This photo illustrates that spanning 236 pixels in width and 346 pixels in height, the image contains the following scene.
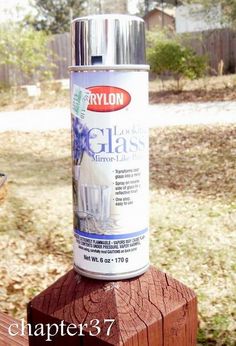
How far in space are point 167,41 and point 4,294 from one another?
1250 centimetres

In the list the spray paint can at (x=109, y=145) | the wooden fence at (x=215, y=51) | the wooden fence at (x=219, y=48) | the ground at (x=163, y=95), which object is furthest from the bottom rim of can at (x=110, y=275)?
the wooden fence at (x=219, y=48)

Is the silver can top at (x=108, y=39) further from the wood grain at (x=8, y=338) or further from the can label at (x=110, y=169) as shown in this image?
the wood grain at (x=8, y=338)

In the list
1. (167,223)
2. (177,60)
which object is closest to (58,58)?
(177,60)

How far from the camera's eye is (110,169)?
0.95m

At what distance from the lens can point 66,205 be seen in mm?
5105

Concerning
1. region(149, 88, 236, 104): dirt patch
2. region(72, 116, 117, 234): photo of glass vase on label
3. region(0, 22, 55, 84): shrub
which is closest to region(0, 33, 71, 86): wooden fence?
region(0, 22, 55, 84): shrub

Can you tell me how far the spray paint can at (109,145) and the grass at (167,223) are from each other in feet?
6.58

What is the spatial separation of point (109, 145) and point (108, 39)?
19 centimetres

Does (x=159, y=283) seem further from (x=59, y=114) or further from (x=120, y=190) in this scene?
(x=59, y=114)

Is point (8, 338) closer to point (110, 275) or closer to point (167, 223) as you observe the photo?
point (110, 275)

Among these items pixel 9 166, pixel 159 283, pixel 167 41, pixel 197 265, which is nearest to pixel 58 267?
pixel 197 265

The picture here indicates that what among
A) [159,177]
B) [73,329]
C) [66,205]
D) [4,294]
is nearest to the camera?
[73,329]

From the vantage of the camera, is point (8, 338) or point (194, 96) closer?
point (8, 338)

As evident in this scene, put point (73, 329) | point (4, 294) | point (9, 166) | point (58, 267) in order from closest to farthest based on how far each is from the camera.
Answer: point (73, 329) < point (4, 294) < point (58, 267) < point (9, 166)
